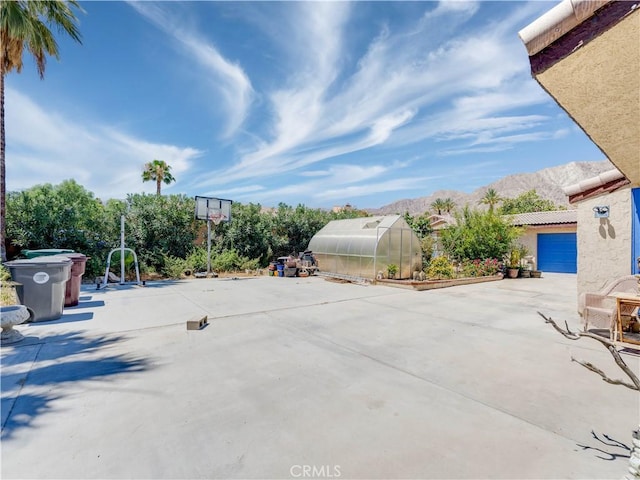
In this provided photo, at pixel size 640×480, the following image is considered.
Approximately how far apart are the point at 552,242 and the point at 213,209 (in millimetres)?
18148

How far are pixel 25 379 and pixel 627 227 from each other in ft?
31.1

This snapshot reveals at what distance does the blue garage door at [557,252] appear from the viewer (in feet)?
52.5

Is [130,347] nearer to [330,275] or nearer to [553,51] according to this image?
[553,51]

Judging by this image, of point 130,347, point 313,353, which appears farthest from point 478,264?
point 130,347

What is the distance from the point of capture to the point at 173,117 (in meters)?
12.4

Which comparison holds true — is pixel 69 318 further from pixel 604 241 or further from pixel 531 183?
pixel 531 183

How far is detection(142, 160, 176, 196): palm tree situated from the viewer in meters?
25.7

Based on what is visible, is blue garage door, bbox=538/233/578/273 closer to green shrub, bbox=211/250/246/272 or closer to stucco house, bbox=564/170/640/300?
stucco house, bbox=564/170/640/300

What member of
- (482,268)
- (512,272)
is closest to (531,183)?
(512,272)

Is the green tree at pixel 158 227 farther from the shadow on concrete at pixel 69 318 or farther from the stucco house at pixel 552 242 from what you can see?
the stucco house at pixel 552 242

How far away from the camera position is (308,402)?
2992 millimetres

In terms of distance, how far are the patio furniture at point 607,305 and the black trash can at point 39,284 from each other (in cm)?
979

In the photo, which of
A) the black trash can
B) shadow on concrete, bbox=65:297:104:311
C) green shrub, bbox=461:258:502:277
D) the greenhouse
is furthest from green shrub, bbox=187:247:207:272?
green shrub, bbox=461:258:502:277

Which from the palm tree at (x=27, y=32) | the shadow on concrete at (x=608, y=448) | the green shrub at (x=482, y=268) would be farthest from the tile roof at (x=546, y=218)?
the palm tree at (x=27, y=32)
